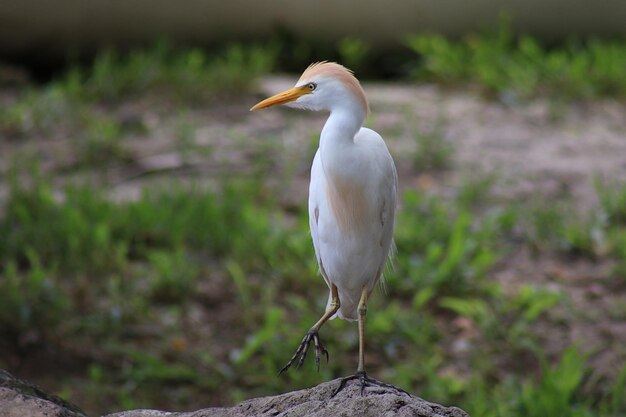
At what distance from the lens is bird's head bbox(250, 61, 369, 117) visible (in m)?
2.19

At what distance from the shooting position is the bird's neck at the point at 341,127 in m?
2.19

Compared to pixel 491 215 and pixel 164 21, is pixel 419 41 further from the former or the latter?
pixel 491 215

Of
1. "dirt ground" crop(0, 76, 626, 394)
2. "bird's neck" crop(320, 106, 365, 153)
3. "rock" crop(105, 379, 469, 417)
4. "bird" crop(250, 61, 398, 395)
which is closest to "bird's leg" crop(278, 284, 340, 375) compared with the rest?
"bird" crop(250, 61, 398, 395)

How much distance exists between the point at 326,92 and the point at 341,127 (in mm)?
84

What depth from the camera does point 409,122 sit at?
598 centimetres

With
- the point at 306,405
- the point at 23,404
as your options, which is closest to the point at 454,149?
the point at 306,405

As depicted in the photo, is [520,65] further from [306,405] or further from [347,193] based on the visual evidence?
[306,405]

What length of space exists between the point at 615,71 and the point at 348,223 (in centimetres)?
445

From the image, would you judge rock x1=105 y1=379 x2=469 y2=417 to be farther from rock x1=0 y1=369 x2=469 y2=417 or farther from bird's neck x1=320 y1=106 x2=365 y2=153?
bird's neck x1=320 y1=106 x2=365 y2=153

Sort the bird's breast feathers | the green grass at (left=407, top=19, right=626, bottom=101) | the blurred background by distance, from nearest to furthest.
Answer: the bird's breast feathers
the blurred background
the green grass at (left=407, top=19, right=626, bottom=101)

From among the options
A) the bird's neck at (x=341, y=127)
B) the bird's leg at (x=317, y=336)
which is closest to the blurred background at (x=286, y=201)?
the bird's leg at (x=317, y=336)

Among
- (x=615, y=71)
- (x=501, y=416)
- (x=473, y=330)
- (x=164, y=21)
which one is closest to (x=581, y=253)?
(x=473, y=330)

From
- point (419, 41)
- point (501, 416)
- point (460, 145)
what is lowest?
point (501, 416)

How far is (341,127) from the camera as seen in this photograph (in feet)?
7.18
